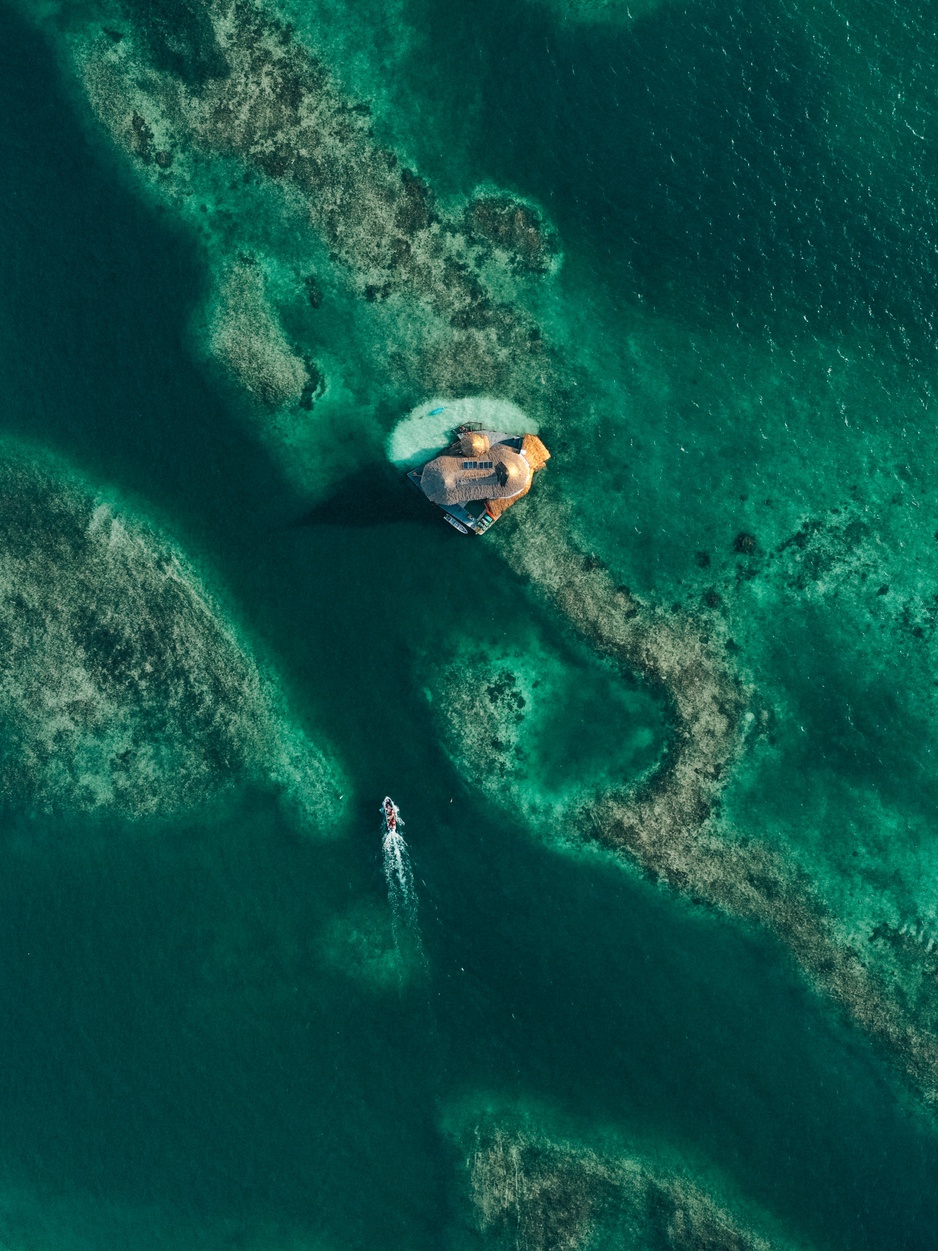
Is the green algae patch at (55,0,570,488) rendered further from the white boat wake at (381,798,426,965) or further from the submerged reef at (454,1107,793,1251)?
the submerged reef at (454,1107,793,1251)

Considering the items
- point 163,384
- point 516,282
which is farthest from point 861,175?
point 163,384

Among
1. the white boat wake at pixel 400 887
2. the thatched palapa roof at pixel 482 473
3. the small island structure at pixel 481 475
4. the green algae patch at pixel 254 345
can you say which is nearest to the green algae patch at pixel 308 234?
the green algae patch at pixel 254 345

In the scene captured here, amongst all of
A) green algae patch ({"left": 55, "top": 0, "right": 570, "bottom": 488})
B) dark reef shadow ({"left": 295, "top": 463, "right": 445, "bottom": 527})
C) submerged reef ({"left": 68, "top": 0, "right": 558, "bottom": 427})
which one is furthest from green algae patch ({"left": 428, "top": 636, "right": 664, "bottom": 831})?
submerged reef ({"left": 68, "top": 0, "right": 558, "bottom": 427})

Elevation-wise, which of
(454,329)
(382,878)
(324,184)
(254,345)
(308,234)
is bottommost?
(382,878)

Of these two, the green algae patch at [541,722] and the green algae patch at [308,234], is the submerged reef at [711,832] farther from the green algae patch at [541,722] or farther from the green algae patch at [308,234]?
the green algae patch at [308,234]

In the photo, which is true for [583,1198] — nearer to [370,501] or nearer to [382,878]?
[382,878]

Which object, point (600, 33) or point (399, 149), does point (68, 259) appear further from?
point (600, 33)

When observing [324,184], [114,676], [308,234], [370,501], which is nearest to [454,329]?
[308,234]
